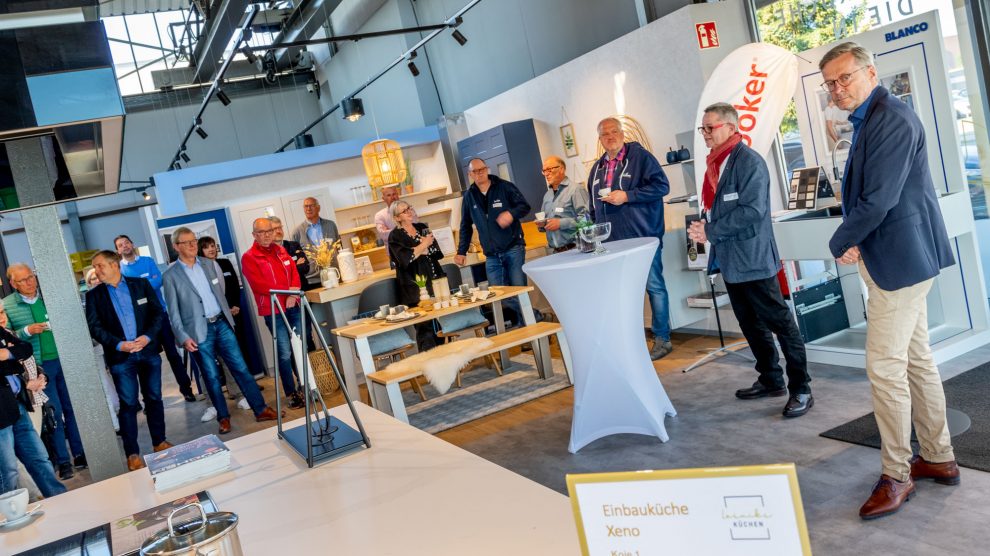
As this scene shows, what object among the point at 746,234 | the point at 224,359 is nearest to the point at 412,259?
the point at 224,359

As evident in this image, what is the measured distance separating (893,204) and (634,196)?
10.4 ft

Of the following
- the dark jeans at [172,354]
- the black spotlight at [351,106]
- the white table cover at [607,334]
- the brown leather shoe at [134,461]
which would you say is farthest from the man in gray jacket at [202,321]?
the black spotlight at [351,106]

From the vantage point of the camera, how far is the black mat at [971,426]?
11.0ft

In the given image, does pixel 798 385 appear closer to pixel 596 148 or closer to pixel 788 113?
pixel 788 113

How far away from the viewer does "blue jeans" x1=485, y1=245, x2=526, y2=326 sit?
7336 mm

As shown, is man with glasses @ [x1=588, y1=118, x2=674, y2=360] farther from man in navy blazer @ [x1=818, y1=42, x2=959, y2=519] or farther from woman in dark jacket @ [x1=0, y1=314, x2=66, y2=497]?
woman in dark jacket @ [x1=0, y1=314, x2=66, y2=497]

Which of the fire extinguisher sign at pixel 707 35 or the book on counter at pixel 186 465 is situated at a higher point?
the fire extinguisher sign at pixel 707 35

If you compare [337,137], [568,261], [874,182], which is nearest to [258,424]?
[568,261]

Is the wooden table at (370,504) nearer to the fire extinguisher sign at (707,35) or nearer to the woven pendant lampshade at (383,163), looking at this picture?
the fire extinguisher sign at (707,35)

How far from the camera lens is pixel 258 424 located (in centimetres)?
679

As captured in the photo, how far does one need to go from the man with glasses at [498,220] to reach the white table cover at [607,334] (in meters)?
2.90

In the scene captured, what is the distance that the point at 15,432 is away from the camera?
4.94 m

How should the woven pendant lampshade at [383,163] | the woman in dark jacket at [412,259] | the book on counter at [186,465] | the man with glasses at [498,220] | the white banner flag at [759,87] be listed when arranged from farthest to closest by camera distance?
the woven pendant lampshade at [383,163]
the man with glasses at [498,220]
the woman in dark jacket at [412,259]
the white banner flag at [759,87]
the book on counter at [186,465]

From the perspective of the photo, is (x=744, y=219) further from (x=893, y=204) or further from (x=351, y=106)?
(x=351, y=106)
